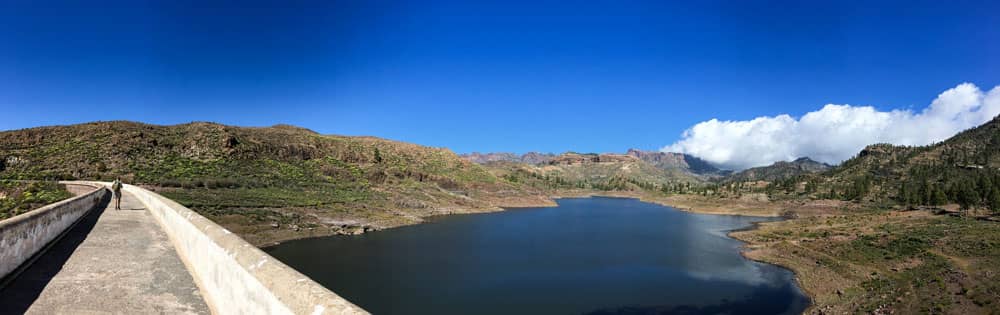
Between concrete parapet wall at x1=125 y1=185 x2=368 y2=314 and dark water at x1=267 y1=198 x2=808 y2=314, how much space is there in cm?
2289

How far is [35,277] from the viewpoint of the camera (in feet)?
26.1

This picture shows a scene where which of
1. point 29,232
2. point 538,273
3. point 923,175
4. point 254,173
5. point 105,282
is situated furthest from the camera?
point 923,175

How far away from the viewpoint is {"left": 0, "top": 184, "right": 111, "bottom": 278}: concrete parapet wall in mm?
7934

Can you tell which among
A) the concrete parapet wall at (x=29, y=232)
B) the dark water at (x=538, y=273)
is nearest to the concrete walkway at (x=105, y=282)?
the concrete parapet wall at (x=29, y=232)

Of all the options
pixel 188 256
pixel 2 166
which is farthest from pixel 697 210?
pixel 2 166

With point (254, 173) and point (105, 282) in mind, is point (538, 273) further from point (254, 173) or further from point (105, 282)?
point (254, 173)

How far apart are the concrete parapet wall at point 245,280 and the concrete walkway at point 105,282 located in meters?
0.40

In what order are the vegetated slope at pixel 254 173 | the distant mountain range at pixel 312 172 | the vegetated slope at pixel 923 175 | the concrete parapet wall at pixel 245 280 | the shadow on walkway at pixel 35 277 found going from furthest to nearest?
the vegetated slope at pixel 923 175, the distant mountain range at pixel 312 172, the vegetated slope at pixel 254 173, the shadow on walkway at pixel 35 277, the concrete parapet wall at pixel 245 280

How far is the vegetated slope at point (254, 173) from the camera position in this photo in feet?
185

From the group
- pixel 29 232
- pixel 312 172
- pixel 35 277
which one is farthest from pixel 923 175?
pixel 29 232

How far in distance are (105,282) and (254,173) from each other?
7985cm

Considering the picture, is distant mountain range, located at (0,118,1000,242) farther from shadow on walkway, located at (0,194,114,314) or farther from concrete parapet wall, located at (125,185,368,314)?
concrete parapet wall, located at (125,185,368,314)

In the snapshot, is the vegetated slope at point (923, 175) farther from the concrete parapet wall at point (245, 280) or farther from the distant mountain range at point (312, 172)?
the concrete parapet wall at point (245, 280)

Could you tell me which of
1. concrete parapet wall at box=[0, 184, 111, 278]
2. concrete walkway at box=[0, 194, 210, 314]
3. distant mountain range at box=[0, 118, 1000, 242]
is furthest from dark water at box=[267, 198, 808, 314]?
concrete walkway at box=[0, 194, 210, 314]
